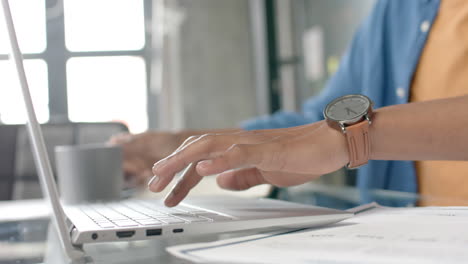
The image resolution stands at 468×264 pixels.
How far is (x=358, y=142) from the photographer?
557 millimetres

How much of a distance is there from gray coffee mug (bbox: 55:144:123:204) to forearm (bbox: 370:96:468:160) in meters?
0.57

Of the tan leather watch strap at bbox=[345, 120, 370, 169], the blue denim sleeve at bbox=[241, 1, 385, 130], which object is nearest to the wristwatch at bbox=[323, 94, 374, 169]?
the tan leather watch strap at bbox=[345, 120, 370, 169]

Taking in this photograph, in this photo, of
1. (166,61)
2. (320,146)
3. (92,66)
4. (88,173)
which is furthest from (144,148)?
(92,66)

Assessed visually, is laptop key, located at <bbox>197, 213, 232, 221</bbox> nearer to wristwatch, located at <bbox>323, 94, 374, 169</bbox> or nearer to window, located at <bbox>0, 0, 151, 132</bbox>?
wristwatch, located at <bbox>323, 94, 374, 169</bbox>

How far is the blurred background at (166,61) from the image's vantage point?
147 inches

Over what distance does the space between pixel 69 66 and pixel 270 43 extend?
71.7 inches

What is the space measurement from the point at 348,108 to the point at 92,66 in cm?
398

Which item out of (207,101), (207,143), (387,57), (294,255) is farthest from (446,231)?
(207,101)

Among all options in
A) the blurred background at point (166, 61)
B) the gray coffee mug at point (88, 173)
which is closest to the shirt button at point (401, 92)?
the gray coffee mug at point (88, 173)

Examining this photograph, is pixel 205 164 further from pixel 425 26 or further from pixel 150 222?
pixel 425 26

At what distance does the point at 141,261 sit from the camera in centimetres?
42

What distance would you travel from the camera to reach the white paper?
1.04 ft

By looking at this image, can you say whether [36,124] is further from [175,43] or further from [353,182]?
[175,43]

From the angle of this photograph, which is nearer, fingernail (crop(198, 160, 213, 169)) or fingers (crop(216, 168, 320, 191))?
fingernail (crop(198, 160, 213, 169))
